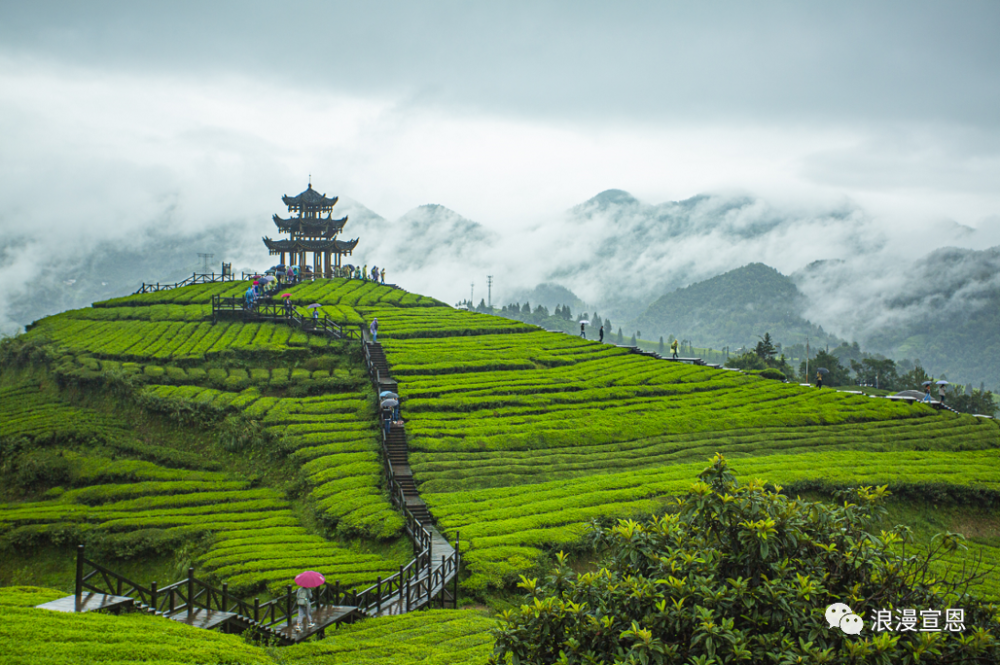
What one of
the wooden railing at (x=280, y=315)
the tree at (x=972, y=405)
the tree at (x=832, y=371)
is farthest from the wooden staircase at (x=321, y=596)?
the tree at (x=832, y=371)

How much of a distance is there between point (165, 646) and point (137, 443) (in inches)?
1065

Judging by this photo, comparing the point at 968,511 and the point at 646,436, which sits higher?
the point at 646,436

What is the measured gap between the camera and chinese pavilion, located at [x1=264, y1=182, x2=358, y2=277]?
7862 cm

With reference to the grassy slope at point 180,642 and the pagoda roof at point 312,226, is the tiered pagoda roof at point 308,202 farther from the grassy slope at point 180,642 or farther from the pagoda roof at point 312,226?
the grassy slope at point 180,642

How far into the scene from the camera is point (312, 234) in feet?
262

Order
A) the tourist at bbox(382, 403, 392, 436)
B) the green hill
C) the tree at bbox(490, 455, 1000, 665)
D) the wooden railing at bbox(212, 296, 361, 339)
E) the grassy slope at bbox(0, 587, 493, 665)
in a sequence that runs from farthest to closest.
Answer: the wooden railing at bbox(212, 296, 361, 339), the tourist at bbox(382, 403, 392, 436), the green hill, the grassy slope at bbox(0, 587, 493, 665), the tree at bbox(490, 455, 1000, 665)

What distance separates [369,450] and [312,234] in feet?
164

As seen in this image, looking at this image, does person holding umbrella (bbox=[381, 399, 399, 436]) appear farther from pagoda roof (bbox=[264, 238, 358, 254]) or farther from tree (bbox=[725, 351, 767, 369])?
tree (bbox=[725, 351, 767, 369])

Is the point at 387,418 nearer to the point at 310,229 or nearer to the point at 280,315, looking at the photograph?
the point at 280,315

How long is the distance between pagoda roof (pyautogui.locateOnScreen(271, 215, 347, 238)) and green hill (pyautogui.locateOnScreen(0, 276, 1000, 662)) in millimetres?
25682

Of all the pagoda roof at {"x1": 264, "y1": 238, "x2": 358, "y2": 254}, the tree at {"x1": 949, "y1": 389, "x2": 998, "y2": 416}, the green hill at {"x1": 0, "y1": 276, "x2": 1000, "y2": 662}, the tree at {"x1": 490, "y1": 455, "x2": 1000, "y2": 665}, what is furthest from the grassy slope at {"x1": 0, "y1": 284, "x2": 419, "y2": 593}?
the tree at {"x1": 949, "y1": 389, "x2": 998, "y2": 416}

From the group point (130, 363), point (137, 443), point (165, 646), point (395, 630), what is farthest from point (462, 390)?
point (165, 646)

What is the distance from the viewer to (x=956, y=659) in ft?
30.0

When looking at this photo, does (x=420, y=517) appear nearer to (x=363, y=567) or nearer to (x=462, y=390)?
(x=363, y=567)
